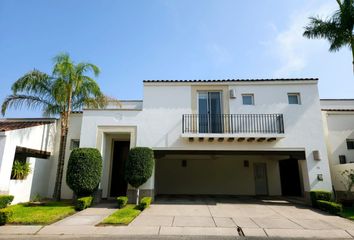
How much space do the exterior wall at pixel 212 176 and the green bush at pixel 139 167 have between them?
500cm

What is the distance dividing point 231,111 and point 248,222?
21.3ft

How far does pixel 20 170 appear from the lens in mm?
11055

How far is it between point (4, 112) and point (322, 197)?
17759 mm

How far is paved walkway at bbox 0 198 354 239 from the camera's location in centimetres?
661

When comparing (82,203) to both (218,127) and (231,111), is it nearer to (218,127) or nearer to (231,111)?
(218,127)

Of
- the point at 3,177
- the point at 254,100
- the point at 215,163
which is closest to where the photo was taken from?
the point at 3,177

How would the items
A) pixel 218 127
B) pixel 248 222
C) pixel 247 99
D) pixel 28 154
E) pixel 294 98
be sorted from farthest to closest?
1. pixel 247 99
2. pixel 294 98
3. pixel 218 127
4. pixel 28 154
5. pixel 248 222

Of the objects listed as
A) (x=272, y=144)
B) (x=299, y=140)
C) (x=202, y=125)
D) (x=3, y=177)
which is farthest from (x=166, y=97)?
(x=3, y=177)

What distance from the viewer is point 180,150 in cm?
1231

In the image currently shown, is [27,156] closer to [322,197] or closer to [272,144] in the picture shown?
[272,144]

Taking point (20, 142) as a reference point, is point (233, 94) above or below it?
above

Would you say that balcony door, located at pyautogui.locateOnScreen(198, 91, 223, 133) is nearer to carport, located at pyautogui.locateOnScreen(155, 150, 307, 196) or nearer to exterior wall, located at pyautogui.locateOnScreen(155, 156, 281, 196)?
carport, located at pyautogui.locateOnScreen(155, 150, 307, 196)

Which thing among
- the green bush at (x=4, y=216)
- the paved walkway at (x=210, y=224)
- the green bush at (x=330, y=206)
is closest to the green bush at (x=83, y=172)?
the paved walkway at (x=210, y=224)

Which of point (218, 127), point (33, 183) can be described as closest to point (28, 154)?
point (33, 183)
